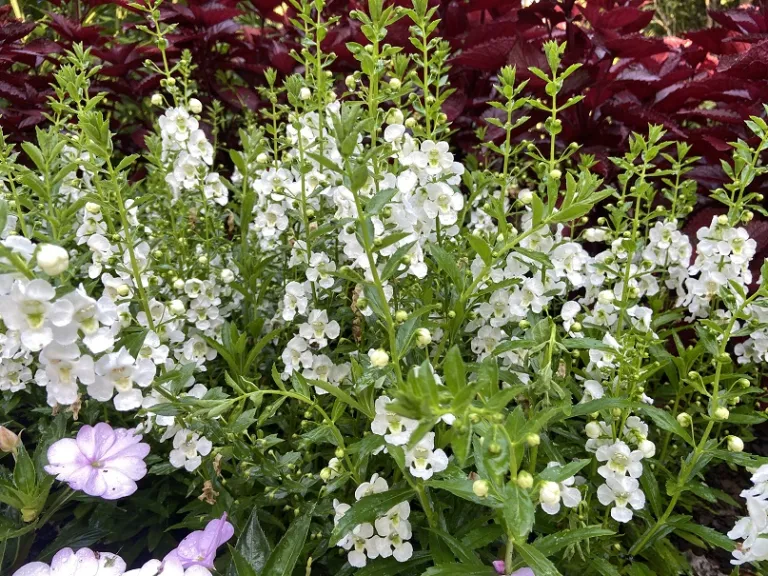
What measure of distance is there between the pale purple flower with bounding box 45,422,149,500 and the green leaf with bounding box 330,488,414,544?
360 mm

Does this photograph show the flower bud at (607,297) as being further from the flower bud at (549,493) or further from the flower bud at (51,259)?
the flower bud at (51,259)

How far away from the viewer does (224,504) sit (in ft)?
3.88

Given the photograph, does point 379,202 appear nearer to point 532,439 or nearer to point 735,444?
point 532,439

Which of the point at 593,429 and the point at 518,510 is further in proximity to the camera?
the point at 593,429

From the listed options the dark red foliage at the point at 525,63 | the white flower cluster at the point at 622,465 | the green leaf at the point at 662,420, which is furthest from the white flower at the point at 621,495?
the dark red foliage at the point at 525,63

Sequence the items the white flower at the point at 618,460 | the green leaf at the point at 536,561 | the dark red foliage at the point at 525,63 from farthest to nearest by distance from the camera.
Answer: the dark red foliage at the point at 525,63 < the white flower at the point at 618,460 < the green leaf at the point at 536,561

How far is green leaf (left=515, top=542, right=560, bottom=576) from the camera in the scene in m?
0.86

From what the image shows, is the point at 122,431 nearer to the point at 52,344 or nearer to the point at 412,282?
the point at 52,344

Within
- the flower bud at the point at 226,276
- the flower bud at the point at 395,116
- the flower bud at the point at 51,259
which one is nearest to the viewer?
the flower bud at the point at 51,259

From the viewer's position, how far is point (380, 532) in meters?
1.03

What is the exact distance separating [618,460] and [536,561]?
33cm

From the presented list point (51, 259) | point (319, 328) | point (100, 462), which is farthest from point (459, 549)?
point (51, 259)

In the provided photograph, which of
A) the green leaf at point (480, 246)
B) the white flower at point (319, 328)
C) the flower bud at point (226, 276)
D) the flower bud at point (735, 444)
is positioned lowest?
the flower bud at point (735, 444)

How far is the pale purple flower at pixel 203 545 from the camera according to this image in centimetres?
98
